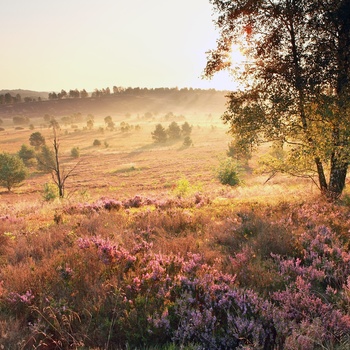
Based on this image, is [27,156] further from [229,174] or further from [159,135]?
[229,174]

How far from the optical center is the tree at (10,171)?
48.5 metres

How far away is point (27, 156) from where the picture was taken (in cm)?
7094

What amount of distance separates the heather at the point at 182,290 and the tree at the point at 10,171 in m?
49.1

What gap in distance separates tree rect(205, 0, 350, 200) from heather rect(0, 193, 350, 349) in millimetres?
4930

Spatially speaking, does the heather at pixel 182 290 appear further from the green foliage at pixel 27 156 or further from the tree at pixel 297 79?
the green foliage at pixel 27 156

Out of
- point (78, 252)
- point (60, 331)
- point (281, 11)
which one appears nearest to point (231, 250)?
point (78, 252)

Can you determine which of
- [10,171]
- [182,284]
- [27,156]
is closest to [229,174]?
[182,284]

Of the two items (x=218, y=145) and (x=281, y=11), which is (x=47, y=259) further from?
(x=218, y=145)

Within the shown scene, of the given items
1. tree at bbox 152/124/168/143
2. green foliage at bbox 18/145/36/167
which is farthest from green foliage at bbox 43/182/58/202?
tree at bbox 152/124/168/143

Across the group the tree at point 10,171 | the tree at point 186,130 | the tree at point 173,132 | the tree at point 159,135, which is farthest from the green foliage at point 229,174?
the tree at point 186,130

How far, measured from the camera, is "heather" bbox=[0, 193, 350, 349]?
303cm

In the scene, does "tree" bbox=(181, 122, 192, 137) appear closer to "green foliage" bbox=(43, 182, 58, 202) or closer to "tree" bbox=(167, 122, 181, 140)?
"tree" bbox=(167, 122, 181, 140)

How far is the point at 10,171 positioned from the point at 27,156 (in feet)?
79.3

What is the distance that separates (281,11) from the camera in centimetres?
1046
